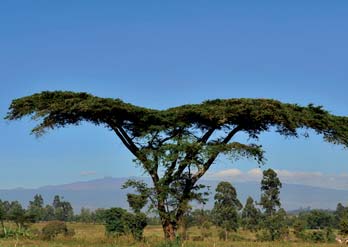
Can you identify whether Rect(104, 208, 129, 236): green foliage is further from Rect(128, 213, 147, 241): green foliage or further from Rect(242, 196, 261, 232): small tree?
Rect(242, 196, 261, 232): small tree

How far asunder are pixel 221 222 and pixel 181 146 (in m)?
30.7

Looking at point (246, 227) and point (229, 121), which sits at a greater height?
point (229, 121)

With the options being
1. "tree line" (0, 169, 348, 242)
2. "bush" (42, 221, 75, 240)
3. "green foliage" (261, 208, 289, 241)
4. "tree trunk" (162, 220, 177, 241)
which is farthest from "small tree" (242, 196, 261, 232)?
"tree trunk" (162, 220, 177, 241)

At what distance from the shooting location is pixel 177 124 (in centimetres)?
2638

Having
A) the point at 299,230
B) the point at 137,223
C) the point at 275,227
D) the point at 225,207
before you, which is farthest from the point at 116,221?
the point at 225,207

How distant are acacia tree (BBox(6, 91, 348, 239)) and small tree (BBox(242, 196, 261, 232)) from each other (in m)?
28.9

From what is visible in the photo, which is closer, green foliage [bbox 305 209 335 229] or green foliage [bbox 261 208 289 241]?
green foliage [bbox 261 208 289 241]

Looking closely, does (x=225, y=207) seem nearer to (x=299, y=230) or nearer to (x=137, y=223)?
(x=299, y=230)

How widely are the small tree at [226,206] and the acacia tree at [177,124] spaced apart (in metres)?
25.8

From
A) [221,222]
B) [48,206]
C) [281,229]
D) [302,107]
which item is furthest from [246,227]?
[48,206]

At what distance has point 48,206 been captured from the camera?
101812 millimetres

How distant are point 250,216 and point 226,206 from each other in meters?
5.48

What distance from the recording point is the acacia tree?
24969 mm

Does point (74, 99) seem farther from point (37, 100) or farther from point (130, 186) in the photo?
point (130, 186)
